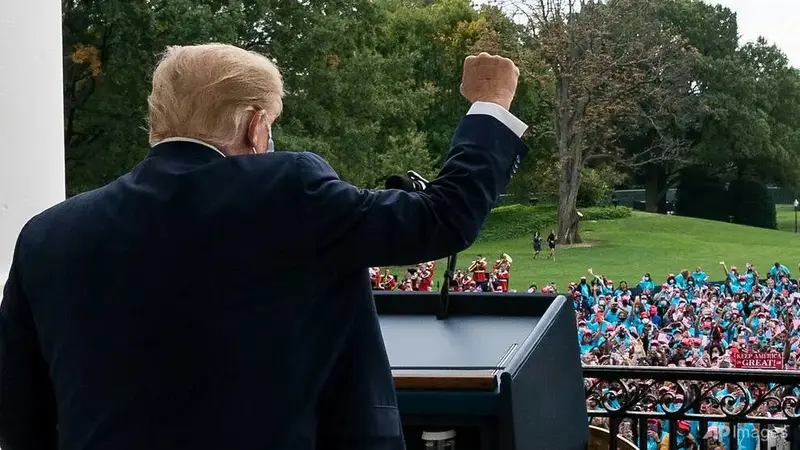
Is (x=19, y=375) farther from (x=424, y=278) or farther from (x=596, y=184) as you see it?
(x=596, y=184)

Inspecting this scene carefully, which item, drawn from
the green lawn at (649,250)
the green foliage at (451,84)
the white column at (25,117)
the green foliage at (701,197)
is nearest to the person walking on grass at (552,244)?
the green lawn at (649,250)

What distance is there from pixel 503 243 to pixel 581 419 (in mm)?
12781

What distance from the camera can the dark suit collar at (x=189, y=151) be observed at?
0.66 metres

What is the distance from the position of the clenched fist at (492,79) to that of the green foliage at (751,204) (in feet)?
60.1

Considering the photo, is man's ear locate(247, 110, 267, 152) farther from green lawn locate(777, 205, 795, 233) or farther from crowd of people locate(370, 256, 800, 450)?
green lawn locate(777, 205, 795, 233)

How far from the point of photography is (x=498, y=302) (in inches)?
34.8

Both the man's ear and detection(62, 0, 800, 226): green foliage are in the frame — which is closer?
the man's ear

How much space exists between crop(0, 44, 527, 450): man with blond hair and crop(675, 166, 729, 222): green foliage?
59.9ft

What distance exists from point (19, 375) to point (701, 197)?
18759mm

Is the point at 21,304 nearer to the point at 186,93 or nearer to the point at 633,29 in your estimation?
the point at 186,93

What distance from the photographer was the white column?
1.38m

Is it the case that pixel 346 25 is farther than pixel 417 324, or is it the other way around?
pixel 346 25

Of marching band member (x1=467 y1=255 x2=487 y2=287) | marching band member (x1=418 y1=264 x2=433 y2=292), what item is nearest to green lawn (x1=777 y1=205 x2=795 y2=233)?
marching band member (x1=467 y1=255 x2=487 y2=287)

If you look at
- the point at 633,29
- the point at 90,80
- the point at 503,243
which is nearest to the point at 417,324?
the point at 90,80
